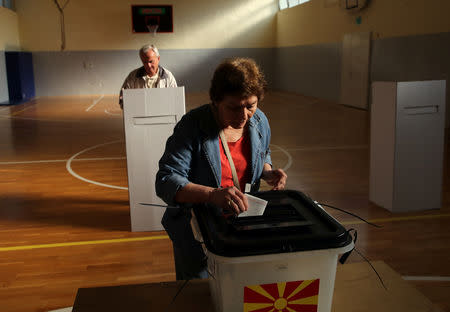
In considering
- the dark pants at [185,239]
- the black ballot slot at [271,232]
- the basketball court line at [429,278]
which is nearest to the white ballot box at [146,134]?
the dark pants at [185,239]

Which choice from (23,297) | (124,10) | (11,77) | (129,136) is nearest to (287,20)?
(124,10)

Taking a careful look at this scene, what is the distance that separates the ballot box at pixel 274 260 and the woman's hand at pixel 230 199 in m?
0.03

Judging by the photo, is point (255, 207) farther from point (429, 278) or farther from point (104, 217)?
point (104, 217)

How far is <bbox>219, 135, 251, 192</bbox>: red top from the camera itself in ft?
4.64

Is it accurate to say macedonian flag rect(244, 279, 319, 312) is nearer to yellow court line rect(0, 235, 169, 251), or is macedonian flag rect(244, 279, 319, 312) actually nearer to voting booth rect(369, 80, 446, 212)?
yellow court line rect(0, 235, 169, 251)

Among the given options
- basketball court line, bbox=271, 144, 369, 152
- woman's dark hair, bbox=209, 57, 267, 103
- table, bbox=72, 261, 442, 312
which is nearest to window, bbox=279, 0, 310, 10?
basketball court line, bbox=271, 144, 369, 152

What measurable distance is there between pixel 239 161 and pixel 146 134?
1.58 m

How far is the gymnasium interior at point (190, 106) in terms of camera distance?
2438 mm

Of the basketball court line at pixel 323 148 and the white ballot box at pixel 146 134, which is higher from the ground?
the white ballot box at pixel 146 134

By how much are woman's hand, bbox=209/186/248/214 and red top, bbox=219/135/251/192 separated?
0.82ft

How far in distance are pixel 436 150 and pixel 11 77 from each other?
1225cm

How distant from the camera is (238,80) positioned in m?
1.23

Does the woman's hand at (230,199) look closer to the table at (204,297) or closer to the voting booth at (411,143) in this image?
the table at (204,297)

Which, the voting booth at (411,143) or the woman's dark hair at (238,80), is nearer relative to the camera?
the woman's dark hair at (238,80)
